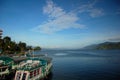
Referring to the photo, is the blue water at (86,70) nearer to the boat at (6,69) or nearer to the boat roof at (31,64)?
the boat roof at (31,64)

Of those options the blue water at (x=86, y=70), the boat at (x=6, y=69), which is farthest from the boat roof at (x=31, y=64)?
the blue water at (x=86, y=70)

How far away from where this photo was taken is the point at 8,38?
433 feet

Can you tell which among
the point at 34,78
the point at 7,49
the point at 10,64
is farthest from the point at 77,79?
the point at 7,49

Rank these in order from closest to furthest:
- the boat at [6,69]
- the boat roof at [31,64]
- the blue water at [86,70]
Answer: the boat roof at [31,64] < the boat at [6,69] < the blue water at [86,70]

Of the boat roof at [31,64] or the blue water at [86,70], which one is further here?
the blue water at [86,70]

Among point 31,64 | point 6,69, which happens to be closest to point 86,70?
point 31,64

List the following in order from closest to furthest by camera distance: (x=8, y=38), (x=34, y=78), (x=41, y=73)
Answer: (x=34, y=78), (x=41, y=73), (x=8, y=38)

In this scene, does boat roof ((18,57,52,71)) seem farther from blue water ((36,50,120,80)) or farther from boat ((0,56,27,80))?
blue water ((36,50,120,80))

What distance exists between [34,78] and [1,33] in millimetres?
116101

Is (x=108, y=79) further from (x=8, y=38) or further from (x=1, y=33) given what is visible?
(x=1, y=33)

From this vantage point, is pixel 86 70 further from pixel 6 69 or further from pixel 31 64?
pixel 6 69

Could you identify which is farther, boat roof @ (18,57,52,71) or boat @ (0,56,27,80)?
boat @ (0,56,27,80)

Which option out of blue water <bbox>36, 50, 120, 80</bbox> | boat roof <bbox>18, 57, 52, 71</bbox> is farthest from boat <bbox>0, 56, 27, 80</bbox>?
blue water <bbox>36, 50, 120, 80</bbox>

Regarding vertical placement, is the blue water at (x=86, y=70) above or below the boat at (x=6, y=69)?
below
